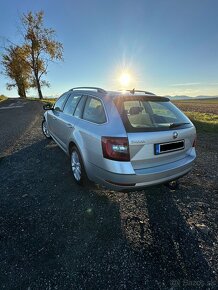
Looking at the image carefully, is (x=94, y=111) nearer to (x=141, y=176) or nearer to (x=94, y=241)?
(x=141, y=176)

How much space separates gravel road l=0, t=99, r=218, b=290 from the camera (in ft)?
6.73

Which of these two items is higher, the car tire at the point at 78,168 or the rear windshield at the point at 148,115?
the rear windshield at the point at 148,115

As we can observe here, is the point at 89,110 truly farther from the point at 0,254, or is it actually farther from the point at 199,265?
the point at 199,265

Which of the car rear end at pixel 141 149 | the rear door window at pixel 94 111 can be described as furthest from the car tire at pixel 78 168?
the rear door window at pixel 94 111

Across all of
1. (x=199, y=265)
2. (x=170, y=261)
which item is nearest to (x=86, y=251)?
(x=170, y=261)

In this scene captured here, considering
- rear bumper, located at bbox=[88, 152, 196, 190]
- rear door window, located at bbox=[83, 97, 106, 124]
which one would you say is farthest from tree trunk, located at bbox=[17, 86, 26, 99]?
rear bumper, located at bbox=[88, 152, 196, 190]

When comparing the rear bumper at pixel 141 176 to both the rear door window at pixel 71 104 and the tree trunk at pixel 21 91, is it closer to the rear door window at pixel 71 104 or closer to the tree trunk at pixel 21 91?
the rear door window at pixel 71 104

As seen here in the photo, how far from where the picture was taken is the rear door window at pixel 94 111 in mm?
3090

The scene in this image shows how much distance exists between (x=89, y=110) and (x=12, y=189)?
212 centimetres

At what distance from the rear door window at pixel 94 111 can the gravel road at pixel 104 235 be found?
1.34m

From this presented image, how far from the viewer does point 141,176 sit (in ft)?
8.86

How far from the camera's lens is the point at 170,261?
7.34ft

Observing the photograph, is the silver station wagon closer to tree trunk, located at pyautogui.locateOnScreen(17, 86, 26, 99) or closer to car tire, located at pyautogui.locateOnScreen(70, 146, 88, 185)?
car tire, located at pyautogui.locateOnScreen(70, 146, 88, 185)

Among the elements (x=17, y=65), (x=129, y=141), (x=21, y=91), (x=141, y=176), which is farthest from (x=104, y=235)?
(x=21, y=91)
